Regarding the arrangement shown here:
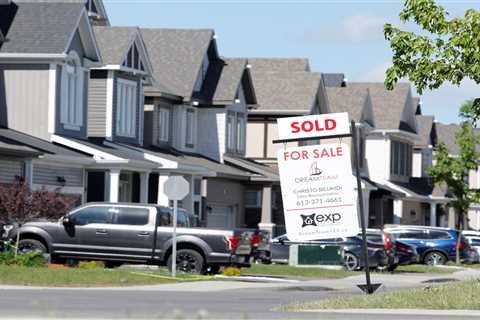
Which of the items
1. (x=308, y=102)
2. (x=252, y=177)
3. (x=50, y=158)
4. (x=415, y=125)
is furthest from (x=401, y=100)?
(x=50, y=158)

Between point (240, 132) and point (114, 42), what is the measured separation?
1180 cm

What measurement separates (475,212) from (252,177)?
43.7m

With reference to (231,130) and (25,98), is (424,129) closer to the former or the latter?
(231,130)

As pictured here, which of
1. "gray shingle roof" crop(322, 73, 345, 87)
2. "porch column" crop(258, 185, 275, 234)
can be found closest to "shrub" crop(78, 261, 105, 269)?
"porch column" crop(258, 185, 275, 234)

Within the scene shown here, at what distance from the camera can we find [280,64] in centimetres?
7000

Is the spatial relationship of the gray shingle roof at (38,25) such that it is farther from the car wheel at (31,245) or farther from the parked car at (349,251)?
the car wheel at (31,245)

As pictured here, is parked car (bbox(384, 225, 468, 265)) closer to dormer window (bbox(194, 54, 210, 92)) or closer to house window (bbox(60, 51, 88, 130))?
dormer window (bbox(194, 54, 210, 92))

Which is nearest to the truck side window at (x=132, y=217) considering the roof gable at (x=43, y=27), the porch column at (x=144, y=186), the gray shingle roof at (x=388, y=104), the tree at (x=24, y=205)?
the tree at (x=24, y=205)

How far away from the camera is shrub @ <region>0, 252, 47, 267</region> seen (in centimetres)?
3266

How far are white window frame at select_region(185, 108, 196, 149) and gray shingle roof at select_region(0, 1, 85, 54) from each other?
11140mm

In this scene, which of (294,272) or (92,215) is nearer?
(92,215)

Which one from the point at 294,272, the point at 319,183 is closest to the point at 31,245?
the point at 294,272

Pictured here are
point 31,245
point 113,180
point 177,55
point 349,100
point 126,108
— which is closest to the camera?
point 31,245

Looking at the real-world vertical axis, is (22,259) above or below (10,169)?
below
